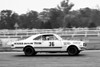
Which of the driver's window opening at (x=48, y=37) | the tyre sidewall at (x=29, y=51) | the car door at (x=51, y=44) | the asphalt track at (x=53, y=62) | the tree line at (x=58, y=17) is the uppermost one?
the tree line at (x=58, y=17)

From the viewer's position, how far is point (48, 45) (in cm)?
1578

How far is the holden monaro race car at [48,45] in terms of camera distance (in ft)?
51.2

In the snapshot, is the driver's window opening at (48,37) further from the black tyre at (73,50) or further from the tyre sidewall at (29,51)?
the black tyre at (73,50)

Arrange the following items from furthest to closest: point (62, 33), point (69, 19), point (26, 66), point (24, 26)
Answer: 1. point (24, 26)
2. point (69, 19)
3. point (62, 33)
4. point (26, 66)

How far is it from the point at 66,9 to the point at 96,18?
14120 mm

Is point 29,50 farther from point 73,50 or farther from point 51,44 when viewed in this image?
point 73,50

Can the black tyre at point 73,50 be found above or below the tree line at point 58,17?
below

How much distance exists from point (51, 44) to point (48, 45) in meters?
0.20

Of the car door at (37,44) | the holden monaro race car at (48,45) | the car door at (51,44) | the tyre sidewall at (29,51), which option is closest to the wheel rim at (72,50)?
the holden monaro race car at (48,45)

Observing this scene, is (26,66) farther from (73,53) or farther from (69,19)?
(69,19)

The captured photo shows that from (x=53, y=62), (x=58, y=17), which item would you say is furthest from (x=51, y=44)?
(x=58, y=17)

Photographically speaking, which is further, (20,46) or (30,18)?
(30,18)

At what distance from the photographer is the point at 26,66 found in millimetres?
10820

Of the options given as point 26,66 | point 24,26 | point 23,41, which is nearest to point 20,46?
point 23,41
